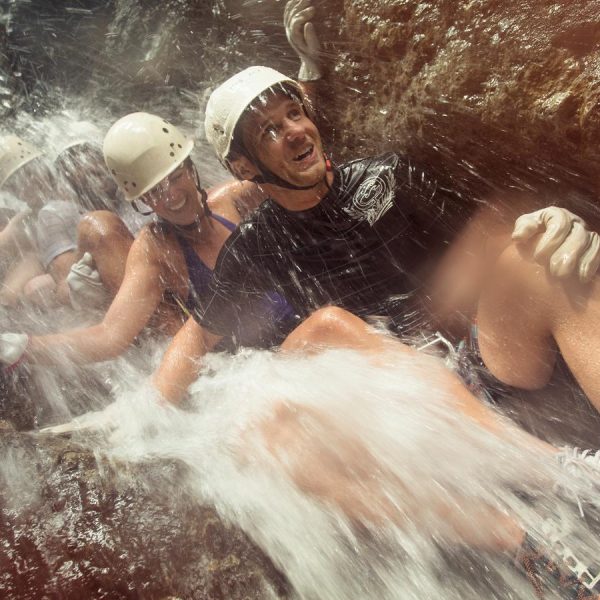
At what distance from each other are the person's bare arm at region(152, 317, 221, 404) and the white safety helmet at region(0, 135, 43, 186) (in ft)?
9.03

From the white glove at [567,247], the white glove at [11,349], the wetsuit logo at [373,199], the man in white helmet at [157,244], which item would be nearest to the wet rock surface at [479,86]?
→ the wetsuit logo at [373,199]

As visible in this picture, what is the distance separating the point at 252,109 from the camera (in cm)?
230

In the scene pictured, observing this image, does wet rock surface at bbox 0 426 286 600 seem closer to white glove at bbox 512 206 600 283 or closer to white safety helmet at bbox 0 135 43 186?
white glove at bbox 512 206 600 283

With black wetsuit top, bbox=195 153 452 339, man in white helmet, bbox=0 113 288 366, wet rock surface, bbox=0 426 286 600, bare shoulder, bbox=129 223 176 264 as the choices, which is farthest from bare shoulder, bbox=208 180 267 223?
wet rock surface, bbox=0 426 286 600

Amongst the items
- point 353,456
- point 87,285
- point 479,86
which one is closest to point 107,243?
point 87,285

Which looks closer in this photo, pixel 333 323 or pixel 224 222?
pixel 333 323

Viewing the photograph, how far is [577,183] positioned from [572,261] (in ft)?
2.97

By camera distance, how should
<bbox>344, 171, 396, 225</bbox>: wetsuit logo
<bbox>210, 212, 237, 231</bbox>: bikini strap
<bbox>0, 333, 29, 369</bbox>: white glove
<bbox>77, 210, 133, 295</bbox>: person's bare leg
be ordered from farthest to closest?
<bbox>77, 210, 133, 295</bbox>: person's bare leg → <bbox>210, 212, 237, 231</bbox>: bikini strap → <bbox>0, 333, 29, 369</bbox>: white glove → <bbox>344, 171, 396, 225</bbox>: wetsuit logo

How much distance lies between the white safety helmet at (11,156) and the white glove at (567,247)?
4.43m

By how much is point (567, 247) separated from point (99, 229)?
9.53 feet

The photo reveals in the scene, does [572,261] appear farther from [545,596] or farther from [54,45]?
[54,45]

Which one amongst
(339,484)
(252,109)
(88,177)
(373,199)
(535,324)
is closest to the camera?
(535,324)

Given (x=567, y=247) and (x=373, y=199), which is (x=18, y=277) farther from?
(x=567, y=247)

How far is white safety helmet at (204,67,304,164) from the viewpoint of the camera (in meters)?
2.29
